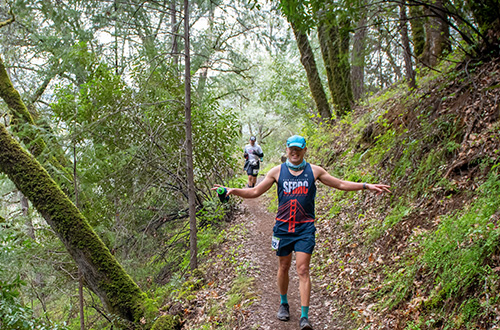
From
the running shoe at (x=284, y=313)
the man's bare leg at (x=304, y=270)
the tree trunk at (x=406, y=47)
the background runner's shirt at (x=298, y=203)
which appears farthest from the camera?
the tree trunk at (x=406, y=47)

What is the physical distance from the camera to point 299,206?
4215 millimetres

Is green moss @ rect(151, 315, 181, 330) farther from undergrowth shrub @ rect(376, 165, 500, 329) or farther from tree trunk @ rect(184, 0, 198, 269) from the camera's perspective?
undergrowth shrub @ rect(376, 165, 500, 329)

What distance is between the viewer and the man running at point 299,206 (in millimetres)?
4145

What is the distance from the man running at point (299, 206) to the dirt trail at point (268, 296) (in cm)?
61

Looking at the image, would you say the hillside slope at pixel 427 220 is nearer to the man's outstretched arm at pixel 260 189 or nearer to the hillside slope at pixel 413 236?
the hillside slope at pixel 413 236

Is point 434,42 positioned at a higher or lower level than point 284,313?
higher

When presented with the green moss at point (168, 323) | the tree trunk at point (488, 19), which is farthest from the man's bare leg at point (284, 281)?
the tree trunk at point (488, 19)

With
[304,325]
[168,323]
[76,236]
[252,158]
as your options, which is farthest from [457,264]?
[252,158]

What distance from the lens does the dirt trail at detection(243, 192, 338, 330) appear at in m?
4.72

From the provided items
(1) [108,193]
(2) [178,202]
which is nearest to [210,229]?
(2) [178,202]

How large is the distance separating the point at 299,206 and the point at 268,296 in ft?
7.28

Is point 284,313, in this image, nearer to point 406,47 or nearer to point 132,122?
point 132,122

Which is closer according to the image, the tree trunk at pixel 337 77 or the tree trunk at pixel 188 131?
the tree trunk at pixel 188 131

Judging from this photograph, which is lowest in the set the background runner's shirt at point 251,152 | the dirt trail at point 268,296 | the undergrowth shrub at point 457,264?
the dirt trail at point 268,296
